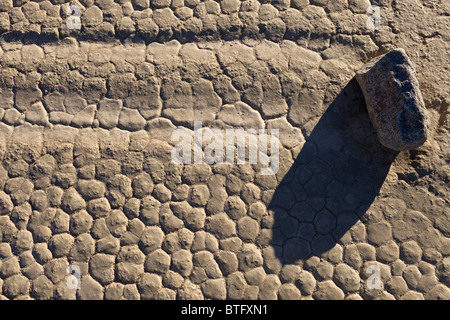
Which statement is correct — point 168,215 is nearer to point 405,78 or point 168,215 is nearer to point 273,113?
point 273,113

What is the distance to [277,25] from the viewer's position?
425 centimetres

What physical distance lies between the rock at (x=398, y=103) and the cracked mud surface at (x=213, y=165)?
0.27 meters

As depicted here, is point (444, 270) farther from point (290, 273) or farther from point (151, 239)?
point (151, 239)

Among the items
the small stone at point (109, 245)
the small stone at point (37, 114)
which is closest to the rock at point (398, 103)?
the small stone at point (109, 245)

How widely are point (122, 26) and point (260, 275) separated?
9.55 feet

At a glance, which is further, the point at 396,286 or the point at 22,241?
the point at 22,241

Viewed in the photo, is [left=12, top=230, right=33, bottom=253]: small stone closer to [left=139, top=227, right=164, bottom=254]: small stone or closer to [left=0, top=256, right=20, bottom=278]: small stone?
[left=0, top=256, right=20, bottom=278]: small stone

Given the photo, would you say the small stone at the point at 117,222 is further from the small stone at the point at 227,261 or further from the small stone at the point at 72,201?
the small stone at the point at 227,261

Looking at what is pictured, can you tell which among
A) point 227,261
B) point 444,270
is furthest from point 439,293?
point 227,261

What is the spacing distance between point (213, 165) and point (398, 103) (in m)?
1.76

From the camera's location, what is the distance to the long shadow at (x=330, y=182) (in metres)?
3.70

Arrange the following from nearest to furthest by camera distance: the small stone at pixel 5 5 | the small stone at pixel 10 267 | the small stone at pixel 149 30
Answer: the small stone at pixel 10 267 → the small stone at pixel 149 30 → the small stone at pixel 5 5

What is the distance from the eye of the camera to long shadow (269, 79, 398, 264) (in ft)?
12.1

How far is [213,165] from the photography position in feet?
12.7
